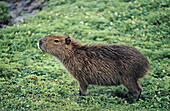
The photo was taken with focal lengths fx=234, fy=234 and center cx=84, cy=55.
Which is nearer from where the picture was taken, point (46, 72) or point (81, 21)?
point (46, 72)

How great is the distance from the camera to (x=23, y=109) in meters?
4.39

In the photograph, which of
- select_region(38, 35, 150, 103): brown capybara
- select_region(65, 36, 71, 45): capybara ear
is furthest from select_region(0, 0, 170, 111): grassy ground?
select_region(65, 36, 71, 45): capybara ear

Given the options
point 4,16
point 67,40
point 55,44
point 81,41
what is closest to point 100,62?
point 67,40

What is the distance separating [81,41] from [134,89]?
9.57 feet

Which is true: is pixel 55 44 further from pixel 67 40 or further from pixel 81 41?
pixel 81 41

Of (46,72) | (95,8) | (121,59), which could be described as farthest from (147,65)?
(95,8)

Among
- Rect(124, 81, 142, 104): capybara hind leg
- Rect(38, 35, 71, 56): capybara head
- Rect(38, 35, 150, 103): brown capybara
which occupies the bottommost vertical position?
Rect(124, 81, 142, 104): capybara hind leg

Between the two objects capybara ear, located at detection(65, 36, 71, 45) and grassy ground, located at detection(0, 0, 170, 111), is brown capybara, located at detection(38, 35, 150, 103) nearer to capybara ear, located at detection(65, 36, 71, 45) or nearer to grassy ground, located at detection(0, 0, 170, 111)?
capybara ear, located at detection(65, 36, 71, 45)

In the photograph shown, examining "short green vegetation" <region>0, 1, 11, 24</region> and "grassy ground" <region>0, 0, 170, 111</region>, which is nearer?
"grassy ground" <region>0, 0, 170, 111</region>

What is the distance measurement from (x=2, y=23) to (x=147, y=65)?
6323 millimetres

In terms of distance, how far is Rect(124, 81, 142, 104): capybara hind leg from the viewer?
4.89 meters

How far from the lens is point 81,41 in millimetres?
7344

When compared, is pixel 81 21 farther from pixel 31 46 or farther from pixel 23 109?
pixel 23 109

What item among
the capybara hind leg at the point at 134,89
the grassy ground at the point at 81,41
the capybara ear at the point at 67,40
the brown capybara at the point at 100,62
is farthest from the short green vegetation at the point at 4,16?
the capybara hind leg at the point at 134,89
